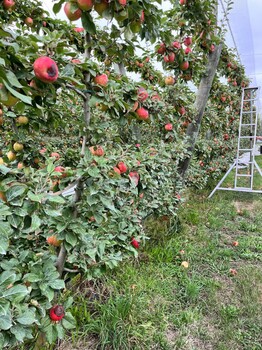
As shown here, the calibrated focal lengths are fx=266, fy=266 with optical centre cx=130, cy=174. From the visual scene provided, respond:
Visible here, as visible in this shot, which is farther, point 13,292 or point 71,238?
point 71,238

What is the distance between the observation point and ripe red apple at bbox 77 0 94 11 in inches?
31.4

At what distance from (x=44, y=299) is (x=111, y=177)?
1.58ft

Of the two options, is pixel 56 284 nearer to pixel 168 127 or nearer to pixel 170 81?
pixel 168 127

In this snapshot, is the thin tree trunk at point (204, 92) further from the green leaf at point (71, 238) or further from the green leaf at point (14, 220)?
the green leaf at point (14, 220)

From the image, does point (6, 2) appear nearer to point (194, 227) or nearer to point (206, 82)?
point (206, 82)

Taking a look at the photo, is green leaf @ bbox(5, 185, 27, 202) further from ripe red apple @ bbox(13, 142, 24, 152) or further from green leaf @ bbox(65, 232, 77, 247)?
ripe red apple @ bbox(13, 142, 24, 152)

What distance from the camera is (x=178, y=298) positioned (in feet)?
5.65

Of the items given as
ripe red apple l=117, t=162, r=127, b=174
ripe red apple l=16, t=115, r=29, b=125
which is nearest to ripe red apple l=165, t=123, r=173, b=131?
ripe red apple l=117, t=162, r=127, b=174

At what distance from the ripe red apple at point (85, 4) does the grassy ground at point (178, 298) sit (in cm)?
135

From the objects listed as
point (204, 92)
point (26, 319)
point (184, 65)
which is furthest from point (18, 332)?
point (204, 92)

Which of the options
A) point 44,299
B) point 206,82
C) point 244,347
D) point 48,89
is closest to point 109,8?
point 48,89

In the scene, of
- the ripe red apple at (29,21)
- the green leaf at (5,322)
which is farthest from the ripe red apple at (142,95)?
the ripe red apple at (29,21)

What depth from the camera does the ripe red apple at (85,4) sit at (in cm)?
80

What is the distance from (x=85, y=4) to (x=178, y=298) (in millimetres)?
1664
